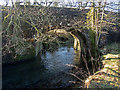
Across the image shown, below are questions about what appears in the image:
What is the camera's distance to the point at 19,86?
5.55 metres

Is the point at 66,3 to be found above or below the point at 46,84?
above

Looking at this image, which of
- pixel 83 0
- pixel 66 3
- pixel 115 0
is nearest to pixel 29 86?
pixel 66 3

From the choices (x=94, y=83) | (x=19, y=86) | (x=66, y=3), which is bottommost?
(x=19, y=86)

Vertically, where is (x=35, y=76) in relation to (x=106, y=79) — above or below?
below

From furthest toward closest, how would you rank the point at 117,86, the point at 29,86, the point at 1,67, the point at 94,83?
the point at 1,67
the point at 29,86
the point at 94,83
the point at 117,86

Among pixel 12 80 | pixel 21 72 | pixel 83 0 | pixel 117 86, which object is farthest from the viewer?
pixel 83 0

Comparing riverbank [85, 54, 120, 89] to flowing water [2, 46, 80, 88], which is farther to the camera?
flowing water [2, 46, 80, 88]

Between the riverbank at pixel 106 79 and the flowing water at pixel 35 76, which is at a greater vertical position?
the riverbank at pixel 106 79

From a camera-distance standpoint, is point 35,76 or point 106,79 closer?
point 106,79

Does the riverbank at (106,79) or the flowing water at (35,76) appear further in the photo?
the flowing water at (35,76)

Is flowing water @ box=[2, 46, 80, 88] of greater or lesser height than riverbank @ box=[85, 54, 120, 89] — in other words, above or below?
below

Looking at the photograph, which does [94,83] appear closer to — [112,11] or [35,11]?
[35,11]

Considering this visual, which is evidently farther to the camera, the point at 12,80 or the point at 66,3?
the point at 66,3

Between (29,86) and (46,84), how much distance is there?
81 cm
